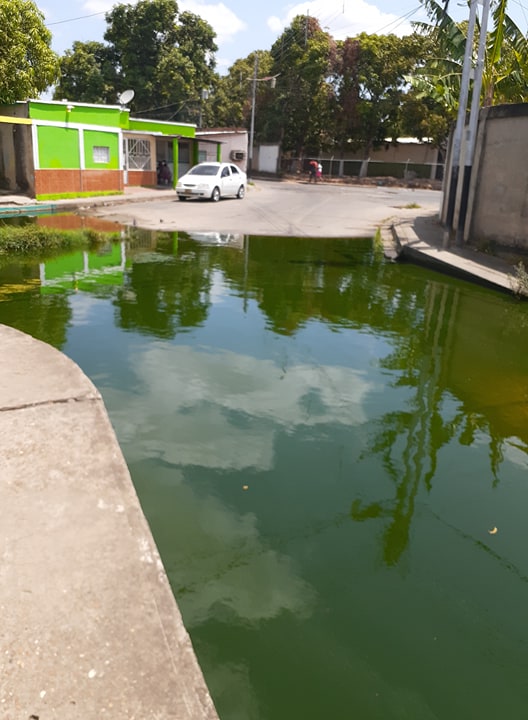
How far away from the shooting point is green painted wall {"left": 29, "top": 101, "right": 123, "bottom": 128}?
22.4 metres

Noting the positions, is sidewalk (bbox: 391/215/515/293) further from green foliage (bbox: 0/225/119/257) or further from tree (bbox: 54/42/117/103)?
tree (bbox: 54/42/117/103)

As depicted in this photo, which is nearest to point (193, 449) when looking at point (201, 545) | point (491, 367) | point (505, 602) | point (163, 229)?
point (201, 545)

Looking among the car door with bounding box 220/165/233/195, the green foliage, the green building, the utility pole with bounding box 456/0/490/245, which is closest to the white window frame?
the green building

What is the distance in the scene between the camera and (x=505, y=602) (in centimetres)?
331

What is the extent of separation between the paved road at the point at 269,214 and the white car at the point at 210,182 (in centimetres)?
39

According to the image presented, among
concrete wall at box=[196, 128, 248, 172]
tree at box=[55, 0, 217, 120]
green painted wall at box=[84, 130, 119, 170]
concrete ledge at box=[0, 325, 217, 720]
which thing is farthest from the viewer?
tree at box=[55, 0, 217, 120]

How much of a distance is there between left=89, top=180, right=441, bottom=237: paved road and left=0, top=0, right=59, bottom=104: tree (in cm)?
542

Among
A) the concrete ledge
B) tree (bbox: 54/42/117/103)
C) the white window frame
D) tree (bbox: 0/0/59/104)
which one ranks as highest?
tree (bbox: 54/42/117/103)

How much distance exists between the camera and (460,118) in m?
Result: 14.1

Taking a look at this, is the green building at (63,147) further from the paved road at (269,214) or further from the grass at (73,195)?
the paved road at (269,214)

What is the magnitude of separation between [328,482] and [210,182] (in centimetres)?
2260

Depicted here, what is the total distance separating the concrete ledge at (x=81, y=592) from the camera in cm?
216

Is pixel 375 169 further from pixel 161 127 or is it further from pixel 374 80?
pixel 161 127

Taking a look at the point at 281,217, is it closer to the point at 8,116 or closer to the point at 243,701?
the point at 8,116
